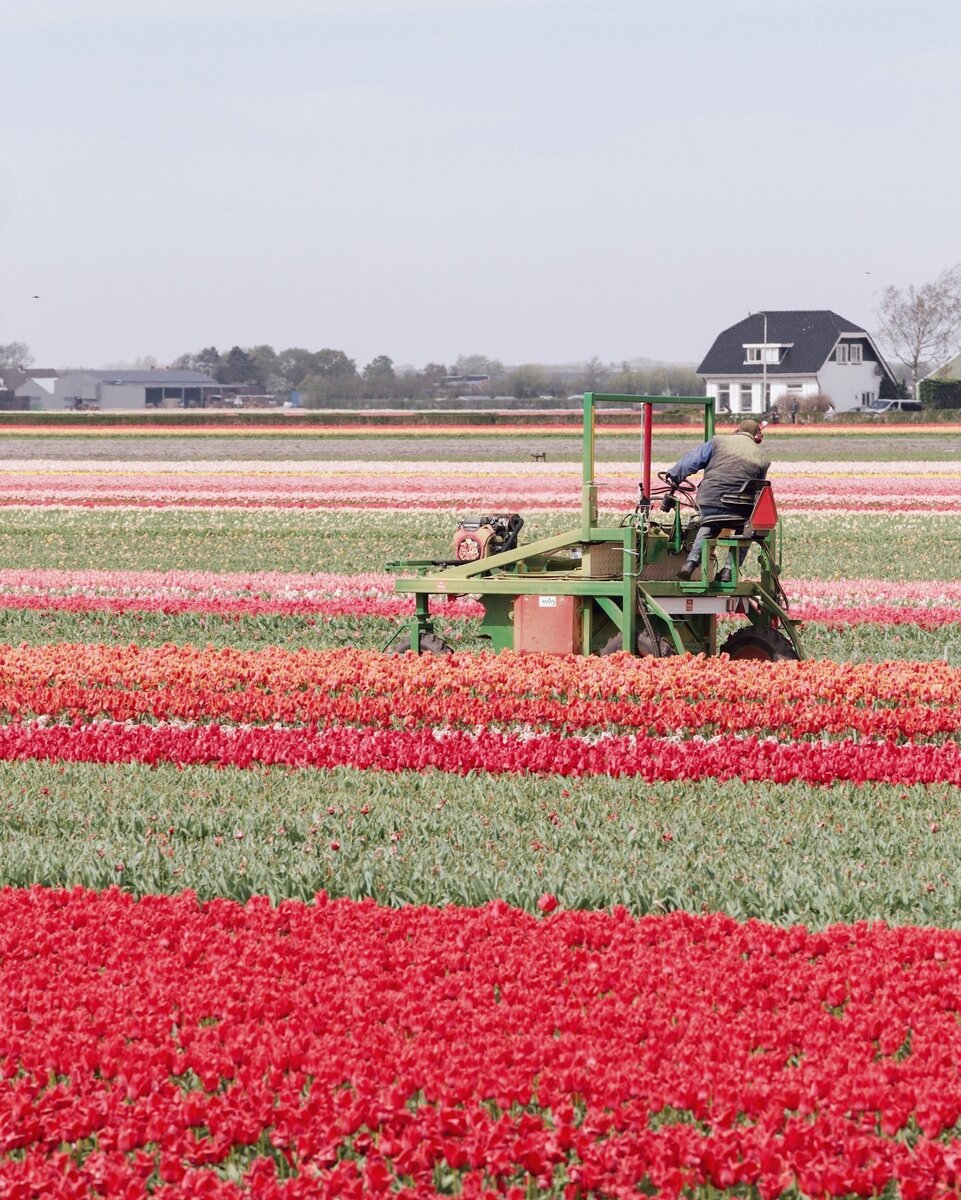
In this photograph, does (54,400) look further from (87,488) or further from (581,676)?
(581,676)

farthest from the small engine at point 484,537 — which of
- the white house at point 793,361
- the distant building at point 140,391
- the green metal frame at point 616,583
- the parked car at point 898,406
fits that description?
the distant building at point 140,391

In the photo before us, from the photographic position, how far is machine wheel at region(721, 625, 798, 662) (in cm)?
1474

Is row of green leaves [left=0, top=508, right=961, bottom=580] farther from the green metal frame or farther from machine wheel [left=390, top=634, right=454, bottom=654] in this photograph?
the green metal frame

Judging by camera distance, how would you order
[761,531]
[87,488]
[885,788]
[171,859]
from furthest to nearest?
[87,488] < [761,531] < [885,788] < [171,859]

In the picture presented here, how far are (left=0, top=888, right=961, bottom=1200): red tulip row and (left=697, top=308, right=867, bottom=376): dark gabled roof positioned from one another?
103864mm

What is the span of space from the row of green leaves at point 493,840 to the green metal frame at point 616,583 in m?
3.46

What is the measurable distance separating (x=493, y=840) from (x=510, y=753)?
7.39ft

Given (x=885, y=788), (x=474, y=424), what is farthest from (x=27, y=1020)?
(x=474, y=424)

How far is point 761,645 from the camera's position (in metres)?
14.8

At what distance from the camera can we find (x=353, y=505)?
3794 centimetres

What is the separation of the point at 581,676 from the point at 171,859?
493 centimetres

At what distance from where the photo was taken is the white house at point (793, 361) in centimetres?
10925

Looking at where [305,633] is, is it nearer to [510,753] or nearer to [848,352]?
[510,753]

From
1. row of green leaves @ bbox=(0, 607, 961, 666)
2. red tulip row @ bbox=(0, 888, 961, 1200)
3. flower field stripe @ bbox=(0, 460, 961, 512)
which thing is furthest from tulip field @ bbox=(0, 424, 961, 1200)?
flower field stripe @ bbox=(0, 460, 961, 512)
